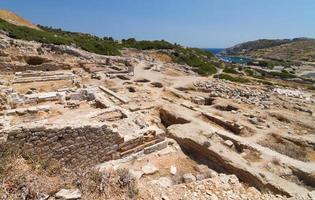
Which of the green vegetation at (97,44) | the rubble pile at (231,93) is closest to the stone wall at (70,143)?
the rubble pile at (231,93)

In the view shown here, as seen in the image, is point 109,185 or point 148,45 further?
point 148,45

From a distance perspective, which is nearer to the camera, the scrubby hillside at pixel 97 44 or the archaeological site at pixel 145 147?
the archaeological site at pixel 145 147

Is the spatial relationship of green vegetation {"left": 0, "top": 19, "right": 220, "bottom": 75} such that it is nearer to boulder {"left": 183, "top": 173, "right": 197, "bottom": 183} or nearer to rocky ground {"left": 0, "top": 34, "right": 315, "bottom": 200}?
rocky ground {"left": 0, "top": 34, "right": 315, "bottom": 200}

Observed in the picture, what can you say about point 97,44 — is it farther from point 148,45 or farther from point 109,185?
point 109,185

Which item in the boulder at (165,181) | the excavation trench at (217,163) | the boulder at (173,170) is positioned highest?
the boulder at (165,181)

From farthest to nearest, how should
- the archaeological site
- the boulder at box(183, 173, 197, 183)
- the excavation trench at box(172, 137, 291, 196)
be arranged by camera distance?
the excavation trench at box(172, 137, 291, 196), the boulder at box(183, 173, 197, 183), the archaeological site

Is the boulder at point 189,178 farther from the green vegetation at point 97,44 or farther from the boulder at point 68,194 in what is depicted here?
the green vegetation at point 97,44

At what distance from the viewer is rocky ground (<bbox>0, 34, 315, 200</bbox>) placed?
414cm

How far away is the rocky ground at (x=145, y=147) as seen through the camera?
13.6 feet

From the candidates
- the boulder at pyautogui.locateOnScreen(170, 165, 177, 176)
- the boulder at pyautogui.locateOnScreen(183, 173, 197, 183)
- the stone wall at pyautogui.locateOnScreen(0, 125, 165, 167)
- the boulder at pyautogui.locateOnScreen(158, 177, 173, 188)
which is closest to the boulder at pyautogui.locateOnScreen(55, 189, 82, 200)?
the stone wall at pyautogui.locateOnScreen(0, 125, 165, 167)

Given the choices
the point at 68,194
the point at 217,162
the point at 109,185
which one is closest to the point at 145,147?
the point at 217,162

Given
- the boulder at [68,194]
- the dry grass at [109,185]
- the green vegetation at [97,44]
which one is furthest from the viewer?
the green vegetation at [97,44]

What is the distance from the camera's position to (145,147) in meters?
7.62

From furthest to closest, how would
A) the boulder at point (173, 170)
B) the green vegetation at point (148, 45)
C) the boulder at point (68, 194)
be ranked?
1. the green vegetation at point (148, 45)
2. the boulder at point (173, 170)
3. the boulder at point (68, 194)
